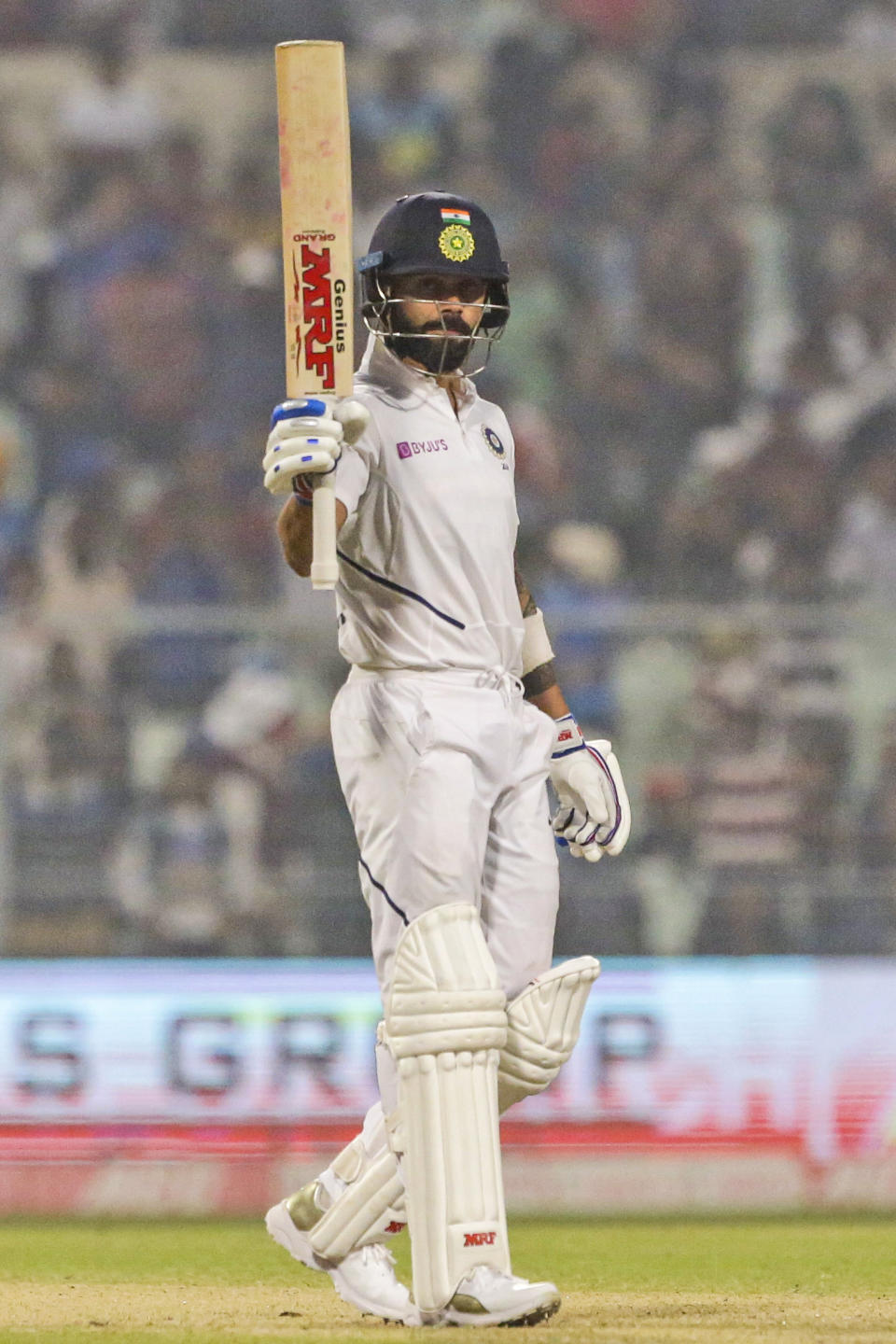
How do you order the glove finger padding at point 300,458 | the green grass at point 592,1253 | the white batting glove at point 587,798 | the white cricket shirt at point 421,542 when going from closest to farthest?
the glove finger padding at point 300,458 → the white cricket shirt at point 421,542 → the white batting glove at point 587,798 → the green grass at point 592,1253

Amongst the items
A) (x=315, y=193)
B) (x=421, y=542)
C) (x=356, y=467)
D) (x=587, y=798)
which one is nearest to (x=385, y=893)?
(x=587, y=798)

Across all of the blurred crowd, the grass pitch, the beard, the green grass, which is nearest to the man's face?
the beard

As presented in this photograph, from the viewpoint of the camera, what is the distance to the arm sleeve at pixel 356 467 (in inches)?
139

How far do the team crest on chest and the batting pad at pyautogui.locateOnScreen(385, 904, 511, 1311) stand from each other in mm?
883

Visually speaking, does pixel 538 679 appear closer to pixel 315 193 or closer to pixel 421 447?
pixel 421 447

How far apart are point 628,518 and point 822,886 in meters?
2.42

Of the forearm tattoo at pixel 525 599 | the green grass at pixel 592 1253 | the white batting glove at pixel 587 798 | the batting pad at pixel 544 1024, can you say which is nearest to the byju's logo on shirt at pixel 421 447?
the forearm tattoo at pixel 525 599

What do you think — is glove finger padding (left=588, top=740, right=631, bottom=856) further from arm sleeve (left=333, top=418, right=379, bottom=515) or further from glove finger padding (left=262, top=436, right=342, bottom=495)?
glove finger padding (left=262, top=436, right=342, bottom=495)

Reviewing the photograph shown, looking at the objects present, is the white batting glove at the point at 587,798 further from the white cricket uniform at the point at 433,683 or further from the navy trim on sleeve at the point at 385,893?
the navy trim on sleeve at the point at 385,893

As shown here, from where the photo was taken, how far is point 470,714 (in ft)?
11.9

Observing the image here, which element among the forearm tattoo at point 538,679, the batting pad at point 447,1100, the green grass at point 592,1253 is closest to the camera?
the batting pad at point 447,1100

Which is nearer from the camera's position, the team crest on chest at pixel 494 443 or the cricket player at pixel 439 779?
the cricket player at pixel 439 779

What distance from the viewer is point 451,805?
3533 millimetres

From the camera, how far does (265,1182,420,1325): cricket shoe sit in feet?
12.4
